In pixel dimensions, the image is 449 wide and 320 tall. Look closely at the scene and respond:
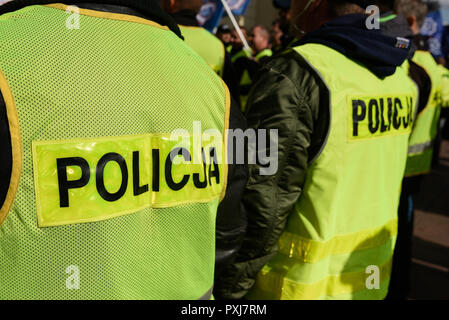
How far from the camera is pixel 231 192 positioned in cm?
134

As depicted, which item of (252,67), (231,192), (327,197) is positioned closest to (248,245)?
(327,197)

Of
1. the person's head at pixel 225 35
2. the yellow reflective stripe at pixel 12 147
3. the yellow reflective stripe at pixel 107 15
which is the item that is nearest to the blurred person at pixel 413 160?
the yellow reflective stripe at pixel 107 15

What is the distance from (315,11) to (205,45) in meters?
1.72

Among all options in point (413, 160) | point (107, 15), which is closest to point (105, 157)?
point (107, 15)

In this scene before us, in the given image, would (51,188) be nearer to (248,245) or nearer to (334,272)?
(248,245)

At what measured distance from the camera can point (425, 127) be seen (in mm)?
3080

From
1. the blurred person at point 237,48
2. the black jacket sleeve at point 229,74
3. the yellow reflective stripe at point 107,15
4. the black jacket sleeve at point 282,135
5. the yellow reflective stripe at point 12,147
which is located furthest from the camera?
the blurred person at point 237,48

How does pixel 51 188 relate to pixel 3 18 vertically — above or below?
below

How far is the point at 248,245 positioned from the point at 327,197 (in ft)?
1.32

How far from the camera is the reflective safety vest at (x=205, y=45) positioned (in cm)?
352

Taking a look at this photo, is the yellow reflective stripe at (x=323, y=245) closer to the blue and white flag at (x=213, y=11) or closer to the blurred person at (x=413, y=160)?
the blurred person at (x=413, y=160)

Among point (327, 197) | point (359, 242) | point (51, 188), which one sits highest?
point (51, 188)

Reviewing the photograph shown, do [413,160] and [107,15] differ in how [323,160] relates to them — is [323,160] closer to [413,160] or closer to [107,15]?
[107,15]

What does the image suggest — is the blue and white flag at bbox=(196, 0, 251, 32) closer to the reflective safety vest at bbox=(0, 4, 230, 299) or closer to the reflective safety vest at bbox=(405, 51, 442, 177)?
the reflective safety vest at bbox=(405, 51, 442, 177)
